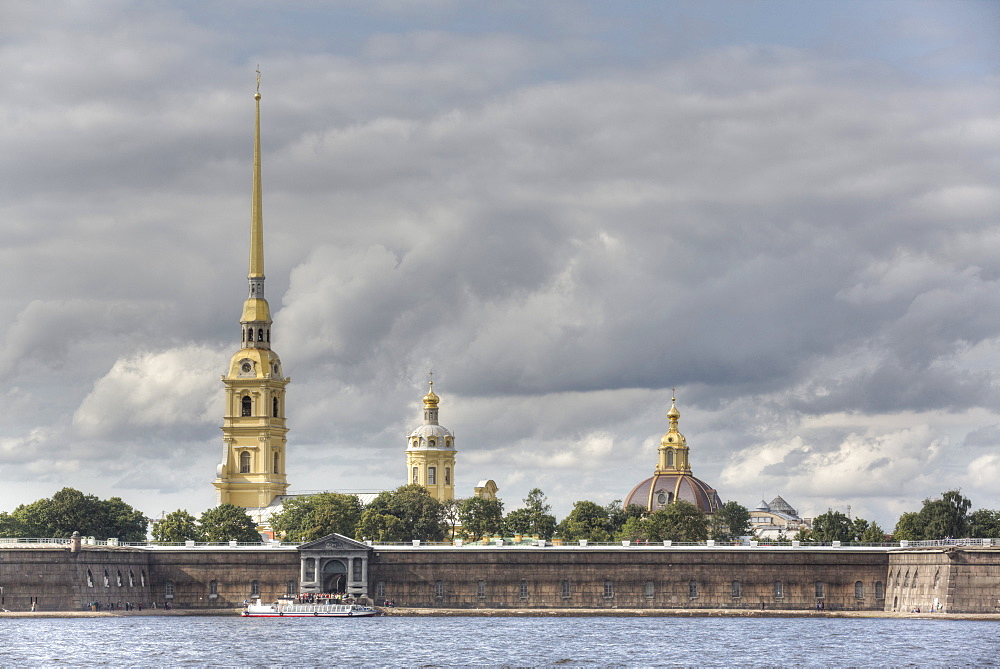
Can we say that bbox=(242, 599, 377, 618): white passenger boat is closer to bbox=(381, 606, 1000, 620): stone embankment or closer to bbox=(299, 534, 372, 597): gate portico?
bbox=(381, 606, 1000, 620): stone embankment

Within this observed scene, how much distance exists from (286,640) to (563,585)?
36.1 m

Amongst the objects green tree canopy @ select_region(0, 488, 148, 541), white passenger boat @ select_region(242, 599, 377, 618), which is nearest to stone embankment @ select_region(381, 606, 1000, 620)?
white passenger boat @ select_region(242, 599, 377, 618)

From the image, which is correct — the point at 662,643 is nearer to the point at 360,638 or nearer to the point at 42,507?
the point at 360,638

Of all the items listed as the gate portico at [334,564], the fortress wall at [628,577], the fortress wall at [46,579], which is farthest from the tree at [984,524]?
the fortress wall at [46,579]

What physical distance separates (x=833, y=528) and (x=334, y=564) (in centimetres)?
5506

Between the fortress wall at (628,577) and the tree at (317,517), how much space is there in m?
24.8

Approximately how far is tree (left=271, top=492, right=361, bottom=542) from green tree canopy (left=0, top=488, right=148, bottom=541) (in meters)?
15.6

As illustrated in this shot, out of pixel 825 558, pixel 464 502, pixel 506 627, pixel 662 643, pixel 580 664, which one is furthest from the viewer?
pixel 464 502

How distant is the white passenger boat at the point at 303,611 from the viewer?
140m

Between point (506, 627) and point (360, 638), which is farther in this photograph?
point (506, 627)

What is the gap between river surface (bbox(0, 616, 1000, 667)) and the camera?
96125 mm

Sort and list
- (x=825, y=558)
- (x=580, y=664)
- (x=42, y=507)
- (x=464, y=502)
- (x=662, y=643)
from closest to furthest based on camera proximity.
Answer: (x=580, y=664) < (x=662, y=643) < (x=825, y=558) < (x=42, y=507) < (x=464, y=502)

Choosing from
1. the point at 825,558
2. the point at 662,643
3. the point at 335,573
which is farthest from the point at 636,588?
the point at 662,643

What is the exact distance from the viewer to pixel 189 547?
15012 cm
